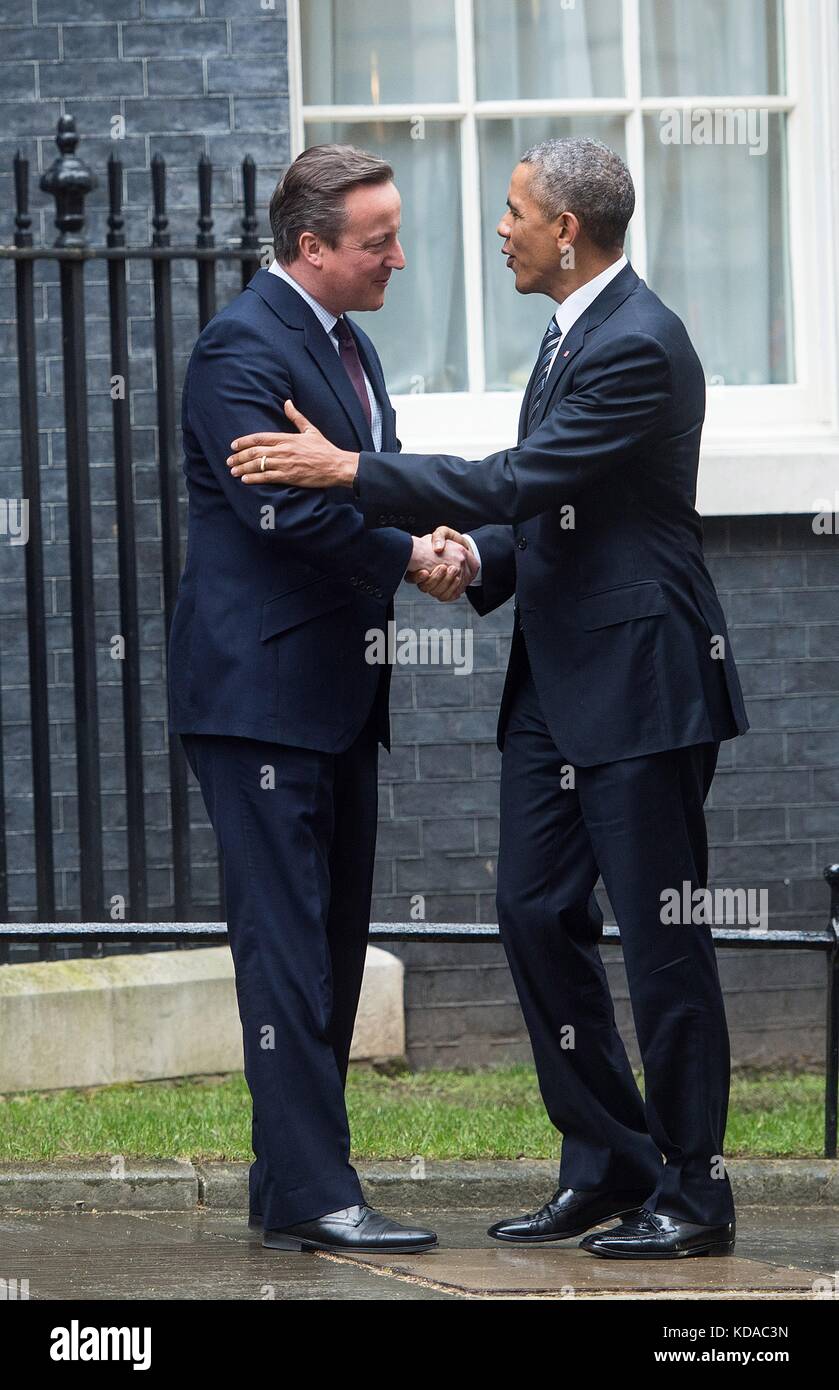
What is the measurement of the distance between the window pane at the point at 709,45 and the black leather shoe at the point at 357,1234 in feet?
14.9

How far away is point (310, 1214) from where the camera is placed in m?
4.21

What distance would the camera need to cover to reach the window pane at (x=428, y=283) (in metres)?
7.16

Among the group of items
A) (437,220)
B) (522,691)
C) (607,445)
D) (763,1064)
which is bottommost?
(763,1064)

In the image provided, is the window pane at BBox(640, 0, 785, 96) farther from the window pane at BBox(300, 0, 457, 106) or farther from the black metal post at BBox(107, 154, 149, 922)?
the black metal post at BBox(107, 154, 149, 922)

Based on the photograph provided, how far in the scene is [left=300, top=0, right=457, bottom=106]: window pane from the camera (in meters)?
7.03

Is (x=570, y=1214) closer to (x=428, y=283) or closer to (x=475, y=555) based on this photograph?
(x=475, y=555)

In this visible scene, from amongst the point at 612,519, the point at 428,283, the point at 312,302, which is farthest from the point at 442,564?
the point at 428,283

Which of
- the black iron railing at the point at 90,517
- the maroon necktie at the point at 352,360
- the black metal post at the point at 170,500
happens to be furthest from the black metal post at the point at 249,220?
the maroon necktie at the point at 352,360

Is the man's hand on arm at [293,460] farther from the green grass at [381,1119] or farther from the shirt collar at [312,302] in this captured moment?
the green grass at [381,1119]

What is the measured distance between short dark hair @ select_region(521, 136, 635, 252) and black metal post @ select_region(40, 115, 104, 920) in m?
2.32

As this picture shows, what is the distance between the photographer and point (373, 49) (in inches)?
277

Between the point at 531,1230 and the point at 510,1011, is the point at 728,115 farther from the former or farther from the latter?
the point at 531,1230
